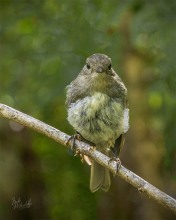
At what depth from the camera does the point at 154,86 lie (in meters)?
5.30

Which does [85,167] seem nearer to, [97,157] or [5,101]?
[5,101]

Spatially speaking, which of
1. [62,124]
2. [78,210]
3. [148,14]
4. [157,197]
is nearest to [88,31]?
[148,14]

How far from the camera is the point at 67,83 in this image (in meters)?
5.16

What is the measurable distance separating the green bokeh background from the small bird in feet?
1.43

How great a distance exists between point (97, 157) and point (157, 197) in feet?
1.77

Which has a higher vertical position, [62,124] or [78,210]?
[62,124]

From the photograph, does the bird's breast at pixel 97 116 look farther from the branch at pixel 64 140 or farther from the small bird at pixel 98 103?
the branch at pixel 64 140

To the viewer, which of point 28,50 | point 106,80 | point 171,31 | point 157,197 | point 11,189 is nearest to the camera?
point 157,197

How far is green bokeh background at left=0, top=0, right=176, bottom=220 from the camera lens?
17.0 feet

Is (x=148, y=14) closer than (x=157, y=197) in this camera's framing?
No

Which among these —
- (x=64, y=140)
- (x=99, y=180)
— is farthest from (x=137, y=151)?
(x=64, y=140)

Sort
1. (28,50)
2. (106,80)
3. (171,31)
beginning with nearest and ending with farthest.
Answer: (106,80) → (171,31) → (28,50)

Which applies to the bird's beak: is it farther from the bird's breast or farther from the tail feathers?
the tail feathers

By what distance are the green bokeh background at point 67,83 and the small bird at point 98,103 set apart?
1.43 ft
